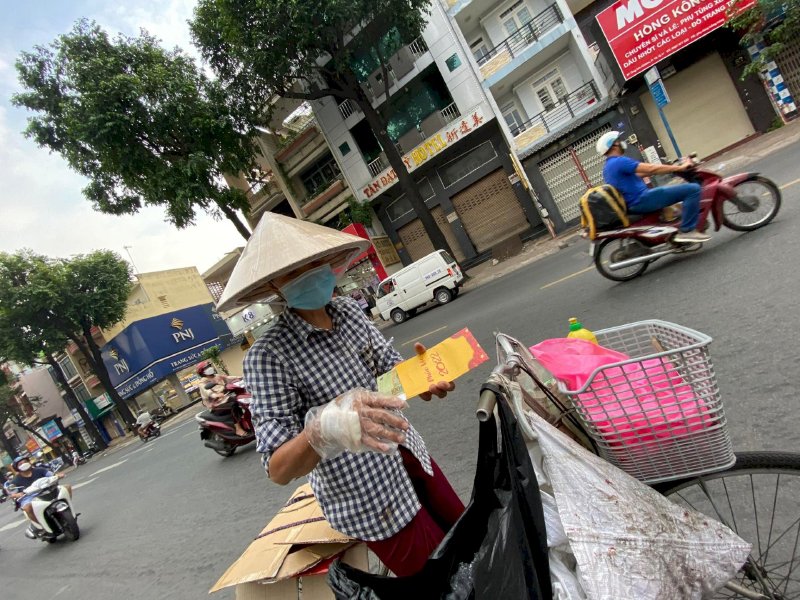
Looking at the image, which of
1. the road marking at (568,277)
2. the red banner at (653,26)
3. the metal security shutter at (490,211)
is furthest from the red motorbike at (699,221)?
the metal security shutter at (490,211)

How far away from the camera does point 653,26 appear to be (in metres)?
11.9

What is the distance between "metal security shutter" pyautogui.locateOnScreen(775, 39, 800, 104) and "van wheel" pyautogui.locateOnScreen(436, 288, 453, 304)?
1038cm

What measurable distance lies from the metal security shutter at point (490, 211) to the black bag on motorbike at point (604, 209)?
37.3 ft

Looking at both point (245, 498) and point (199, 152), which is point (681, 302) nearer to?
point (245, 498)

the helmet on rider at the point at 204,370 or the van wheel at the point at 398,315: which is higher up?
the helmet on rider at the point at 204,370

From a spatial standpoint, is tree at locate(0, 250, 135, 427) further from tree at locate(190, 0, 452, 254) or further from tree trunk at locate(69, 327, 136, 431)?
tree at locate(190, 0, 452, 254)

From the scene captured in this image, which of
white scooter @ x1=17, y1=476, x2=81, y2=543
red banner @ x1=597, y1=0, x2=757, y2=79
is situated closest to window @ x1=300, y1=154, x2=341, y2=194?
red banner @ x1=597, y1=0, x2=757, y2=79

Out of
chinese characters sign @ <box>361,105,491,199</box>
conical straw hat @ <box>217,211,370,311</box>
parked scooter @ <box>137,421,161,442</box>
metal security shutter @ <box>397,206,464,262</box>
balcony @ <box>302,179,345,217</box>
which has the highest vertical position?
balcony @ <box>302,179,345,217</box>

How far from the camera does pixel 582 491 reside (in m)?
1.13

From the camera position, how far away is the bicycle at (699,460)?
1239mm

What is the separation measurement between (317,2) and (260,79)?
127 inches

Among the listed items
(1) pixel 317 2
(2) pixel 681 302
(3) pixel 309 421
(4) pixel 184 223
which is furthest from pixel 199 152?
(3) pixel 309 421

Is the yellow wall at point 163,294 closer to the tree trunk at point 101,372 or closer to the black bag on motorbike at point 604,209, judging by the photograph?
the tree trunk at point 101,372

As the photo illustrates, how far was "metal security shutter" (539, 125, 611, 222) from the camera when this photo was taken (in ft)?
47.4
